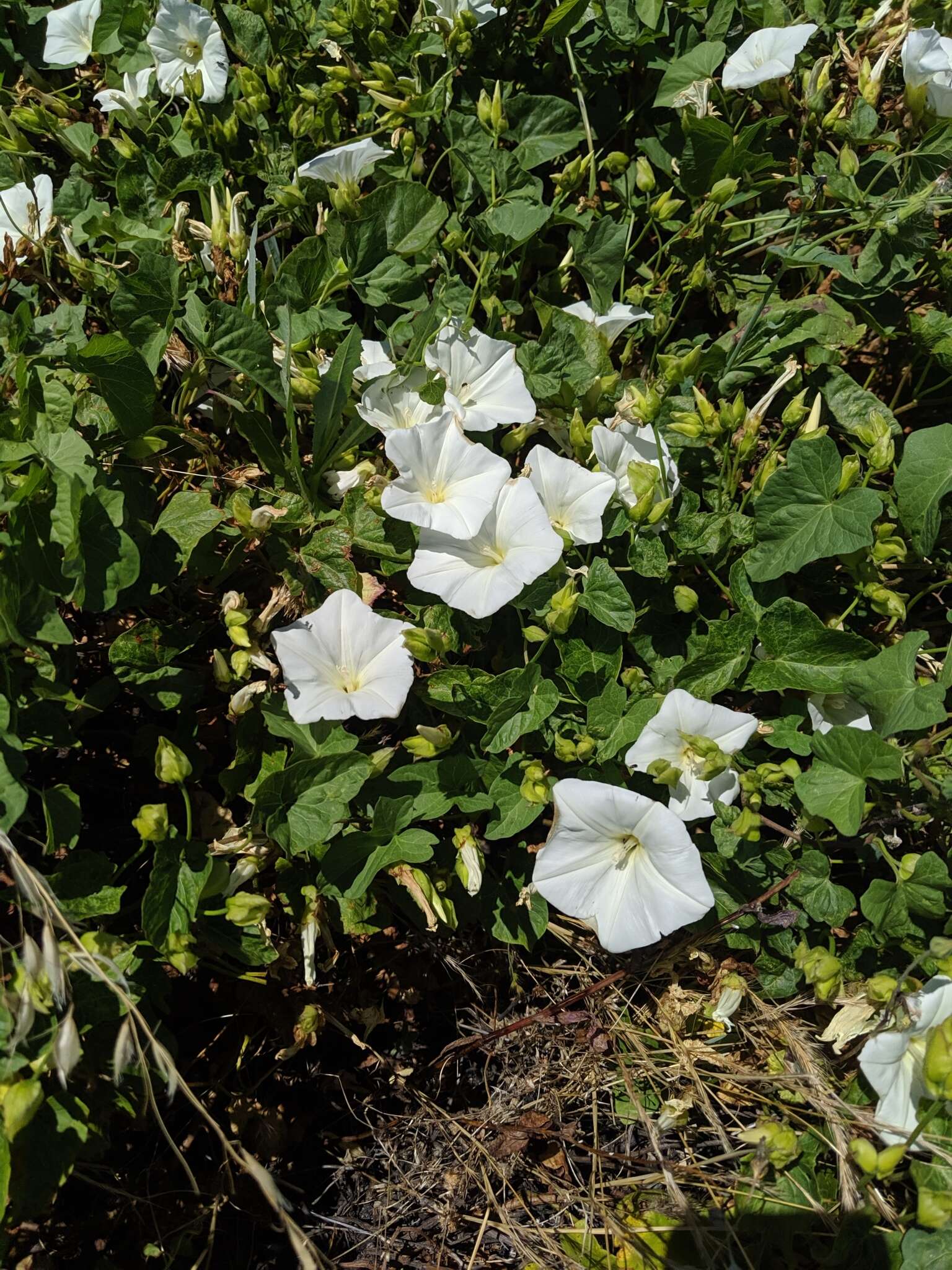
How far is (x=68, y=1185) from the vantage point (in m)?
2.37

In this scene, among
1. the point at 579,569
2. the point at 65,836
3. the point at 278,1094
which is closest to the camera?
the point at 65,836

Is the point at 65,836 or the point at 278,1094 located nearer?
the point at 65,836

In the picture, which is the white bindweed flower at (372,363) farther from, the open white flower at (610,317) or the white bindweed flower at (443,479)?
the open white flower at (610,317)

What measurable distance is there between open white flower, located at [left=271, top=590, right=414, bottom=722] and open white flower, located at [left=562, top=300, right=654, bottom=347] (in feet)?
3.29

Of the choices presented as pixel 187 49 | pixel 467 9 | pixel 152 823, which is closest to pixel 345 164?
pixel 467 9

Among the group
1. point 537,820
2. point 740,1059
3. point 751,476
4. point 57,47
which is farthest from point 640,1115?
point 57,47

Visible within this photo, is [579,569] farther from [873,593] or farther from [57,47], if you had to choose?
[57,47]

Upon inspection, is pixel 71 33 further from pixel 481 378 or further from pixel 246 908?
pixel 246 908

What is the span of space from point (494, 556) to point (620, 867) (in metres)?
0.76

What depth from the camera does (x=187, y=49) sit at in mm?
2703

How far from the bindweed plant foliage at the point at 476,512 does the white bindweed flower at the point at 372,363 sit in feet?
0.06

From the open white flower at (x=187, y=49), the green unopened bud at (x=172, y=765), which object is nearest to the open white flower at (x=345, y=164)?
the open white flower at (x=187, y=49)

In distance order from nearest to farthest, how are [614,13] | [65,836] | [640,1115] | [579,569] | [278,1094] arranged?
[65,836] < [579,569] < [640,1115] < [278,1094] < [614,13]

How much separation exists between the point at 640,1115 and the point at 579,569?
4.45ft
